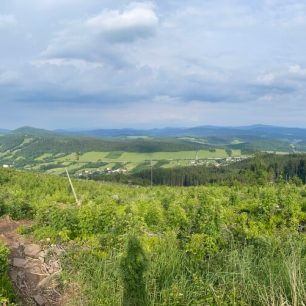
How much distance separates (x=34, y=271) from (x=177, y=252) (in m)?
3.46

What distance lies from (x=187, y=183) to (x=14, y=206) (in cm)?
10636

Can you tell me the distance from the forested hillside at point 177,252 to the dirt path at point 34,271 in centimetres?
25

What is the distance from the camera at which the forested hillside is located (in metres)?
6.43

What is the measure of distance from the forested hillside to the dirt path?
0.25 metres

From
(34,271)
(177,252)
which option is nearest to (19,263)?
(34,271)

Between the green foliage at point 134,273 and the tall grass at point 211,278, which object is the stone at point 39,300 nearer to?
the tall grass at point 211,278

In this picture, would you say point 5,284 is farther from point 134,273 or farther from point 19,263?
point 134,273

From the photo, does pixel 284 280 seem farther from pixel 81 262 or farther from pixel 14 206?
pixel 14 206

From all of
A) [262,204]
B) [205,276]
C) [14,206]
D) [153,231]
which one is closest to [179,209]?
[153,231]

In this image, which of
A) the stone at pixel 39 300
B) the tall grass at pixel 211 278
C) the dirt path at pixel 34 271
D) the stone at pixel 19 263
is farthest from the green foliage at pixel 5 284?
the tall grass at pixel 211 278

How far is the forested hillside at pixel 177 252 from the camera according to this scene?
6.43m

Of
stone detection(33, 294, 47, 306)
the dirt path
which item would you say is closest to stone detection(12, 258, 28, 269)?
the dirt path

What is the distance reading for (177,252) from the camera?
26.4 feet

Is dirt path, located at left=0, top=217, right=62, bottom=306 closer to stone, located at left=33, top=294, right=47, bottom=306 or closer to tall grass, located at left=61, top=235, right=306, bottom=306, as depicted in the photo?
stone, located at left=33, top=294, right=47, bottom=306
